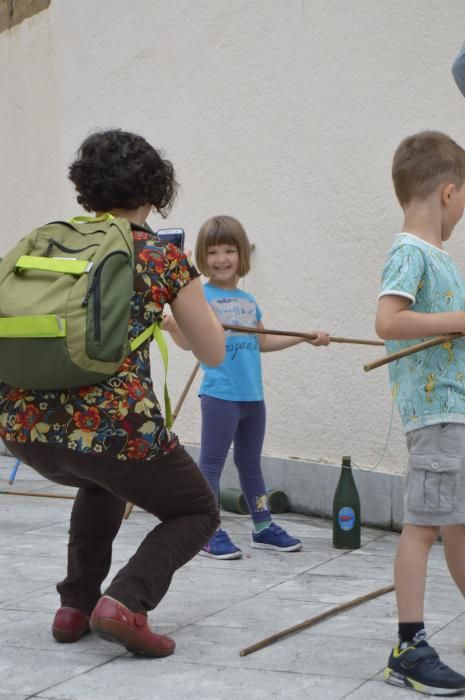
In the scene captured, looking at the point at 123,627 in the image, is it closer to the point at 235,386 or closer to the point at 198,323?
the point at 198,323

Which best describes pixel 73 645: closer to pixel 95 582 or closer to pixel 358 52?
pixel 95 582

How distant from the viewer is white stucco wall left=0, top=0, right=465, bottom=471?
202 inches

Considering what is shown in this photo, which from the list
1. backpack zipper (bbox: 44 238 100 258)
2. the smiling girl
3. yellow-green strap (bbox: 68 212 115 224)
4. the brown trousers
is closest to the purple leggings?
the smiling girl

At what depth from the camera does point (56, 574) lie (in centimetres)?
439

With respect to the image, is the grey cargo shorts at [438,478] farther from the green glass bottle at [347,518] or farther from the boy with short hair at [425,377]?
the green glass bottle at [347,518]

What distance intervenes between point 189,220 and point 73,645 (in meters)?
3.40

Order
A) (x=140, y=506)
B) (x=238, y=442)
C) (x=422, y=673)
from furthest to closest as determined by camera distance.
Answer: (x=238, y=442) → (x=140, y=506) → (x=422, y=673)

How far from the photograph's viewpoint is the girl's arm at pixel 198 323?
320cm

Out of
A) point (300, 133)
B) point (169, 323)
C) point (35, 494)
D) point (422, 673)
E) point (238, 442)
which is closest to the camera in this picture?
point (422, 673)

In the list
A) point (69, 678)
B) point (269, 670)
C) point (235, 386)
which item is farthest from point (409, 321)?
point (235, 386)

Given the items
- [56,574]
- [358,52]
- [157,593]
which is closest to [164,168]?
[157,593]

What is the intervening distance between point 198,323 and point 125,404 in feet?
1.09

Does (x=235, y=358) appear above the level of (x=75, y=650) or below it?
above

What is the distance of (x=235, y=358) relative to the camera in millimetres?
4906
